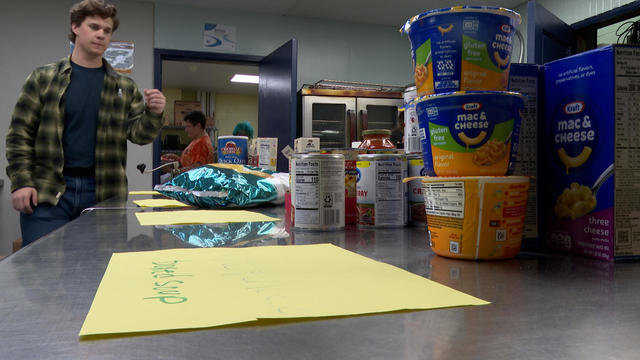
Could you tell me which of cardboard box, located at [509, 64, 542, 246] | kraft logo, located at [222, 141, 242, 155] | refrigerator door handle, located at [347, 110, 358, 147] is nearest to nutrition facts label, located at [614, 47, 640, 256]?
cardboard box, located at [509, 64, 542, 246]

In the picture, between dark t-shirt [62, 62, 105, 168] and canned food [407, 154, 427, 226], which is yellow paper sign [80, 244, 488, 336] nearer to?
canned food [407, 154, 427, 226]

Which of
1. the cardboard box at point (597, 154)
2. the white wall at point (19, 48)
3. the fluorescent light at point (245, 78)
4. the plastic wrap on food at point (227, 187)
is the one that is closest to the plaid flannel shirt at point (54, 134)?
the plastic wrap on food at point (227, 187)

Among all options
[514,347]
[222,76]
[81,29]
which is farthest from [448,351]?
[222,76]

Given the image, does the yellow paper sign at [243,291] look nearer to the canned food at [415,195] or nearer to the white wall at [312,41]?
the canned food at [415,195]

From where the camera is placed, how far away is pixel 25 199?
1601 mm

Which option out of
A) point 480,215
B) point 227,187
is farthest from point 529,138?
point 227,187

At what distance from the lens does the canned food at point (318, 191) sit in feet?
2.66

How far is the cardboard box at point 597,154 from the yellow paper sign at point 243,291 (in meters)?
0.28

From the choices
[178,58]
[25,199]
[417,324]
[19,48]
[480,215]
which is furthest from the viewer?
[178,58]

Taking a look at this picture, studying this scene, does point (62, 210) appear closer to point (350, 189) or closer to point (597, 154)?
point (350, 189)

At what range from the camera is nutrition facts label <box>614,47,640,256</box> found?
554 mm

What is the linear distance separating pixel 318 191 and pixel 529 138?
1.15 ft

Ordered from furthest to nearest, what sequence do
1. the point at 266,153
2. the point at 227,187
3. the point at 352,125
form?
the point at 352,125, the point at 266,153, the point at 227,187

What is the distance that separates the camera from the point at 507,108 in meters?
0.57
